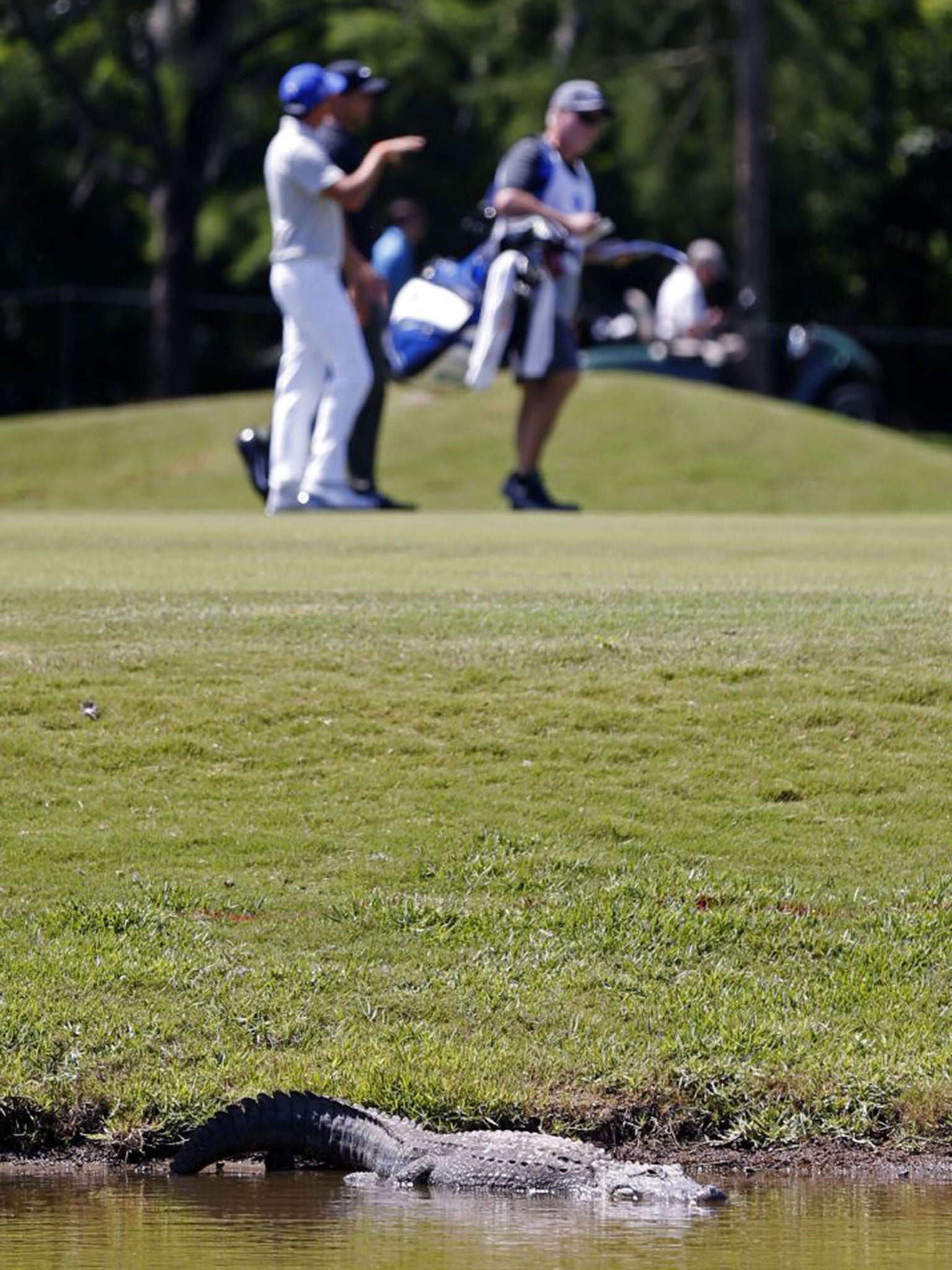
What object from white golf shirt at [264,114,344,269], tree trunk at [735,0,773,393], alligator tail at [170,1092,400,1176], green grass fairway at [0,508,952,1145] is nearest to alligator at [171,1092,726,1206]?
alligator tail at [170,1092,400,1176]

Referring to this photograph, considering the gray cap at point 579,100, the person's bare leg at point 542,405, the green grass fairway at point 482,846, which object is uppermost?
the gray cap at point 579,100

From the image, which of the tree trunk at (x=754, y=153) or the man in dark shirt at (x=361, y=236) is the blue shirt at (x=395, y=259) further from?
the tree trunk at (x=754, y=153)

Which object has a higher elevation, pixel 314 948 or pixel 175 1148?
pixel 314 948

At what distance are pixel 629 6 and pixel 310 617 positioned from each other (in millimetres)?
27745

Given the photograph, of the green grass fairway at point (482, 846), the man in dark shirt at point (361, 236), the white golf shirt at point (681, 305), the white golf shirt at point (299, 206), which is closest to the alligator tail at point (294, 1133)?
the green grass fairway at point (482, 846)

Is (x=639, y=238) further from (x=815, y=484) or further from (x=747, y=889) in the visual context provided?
(x=747, y=889)

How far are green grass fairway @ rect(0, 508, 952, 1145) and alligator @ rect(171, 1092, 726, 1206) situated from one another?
231 millimetres

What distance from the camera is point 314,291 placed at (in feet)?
45.2

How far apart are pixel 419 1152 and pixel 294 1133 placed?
30 centimetres

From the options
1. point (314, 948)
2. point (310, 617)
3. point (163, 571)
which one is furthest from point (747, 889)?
point (163, 571)

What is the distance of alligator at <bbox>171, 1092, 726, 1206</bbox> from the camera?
5832 mm

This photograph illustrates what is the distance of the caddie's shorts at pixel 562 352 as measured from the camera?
14859 millimetres

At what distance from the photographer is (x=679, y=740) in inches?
318

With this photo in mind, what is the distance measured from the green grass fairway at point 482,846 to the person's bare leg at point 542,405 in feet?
14.0
